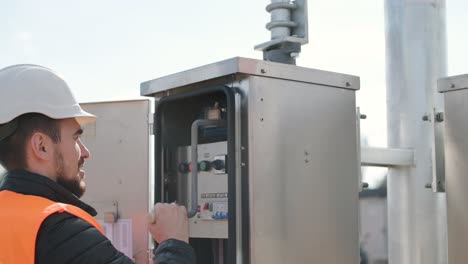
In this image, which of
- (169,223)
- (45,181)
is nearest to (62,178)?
(45,181)

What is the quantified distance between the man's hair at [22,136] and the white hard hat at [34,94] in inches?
1.4

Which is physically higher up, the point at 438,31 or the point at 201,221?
the point at 438,31

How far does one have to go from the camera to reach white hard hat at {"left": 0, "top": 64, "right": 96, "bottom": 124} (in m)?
1.72

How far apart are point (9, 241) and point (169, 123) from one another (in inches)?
68.9

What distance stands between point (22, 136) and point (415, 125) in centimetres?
203

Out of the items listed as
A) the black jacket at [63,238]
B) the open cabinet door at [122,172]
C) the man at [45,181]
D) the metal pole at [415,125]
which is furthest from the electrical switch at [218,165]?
the black jacket at [63,238]

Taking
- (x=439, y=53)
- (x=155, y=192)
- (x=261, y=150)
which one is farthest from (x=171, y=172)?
(x=439, y=53)

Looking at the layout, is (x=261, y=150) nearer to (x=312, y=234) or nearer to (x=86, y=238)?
(x=312, y=234)

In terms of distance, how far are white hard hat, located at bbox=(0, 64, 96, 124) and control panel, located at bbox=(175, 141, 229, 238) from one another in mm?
1177

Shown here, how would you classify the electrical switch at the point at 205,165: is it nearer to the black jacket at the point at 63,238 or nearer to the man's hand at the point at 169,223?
the man's hand at the point at 169,223

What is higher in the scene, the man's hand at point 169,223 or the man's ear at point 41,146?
the man's ear at point 41,146

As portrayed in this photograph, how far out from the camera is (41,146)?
1.75 metres

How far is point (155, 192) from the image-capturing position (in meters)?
3.22

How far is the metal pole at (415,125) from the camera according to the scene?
10.5 ft
